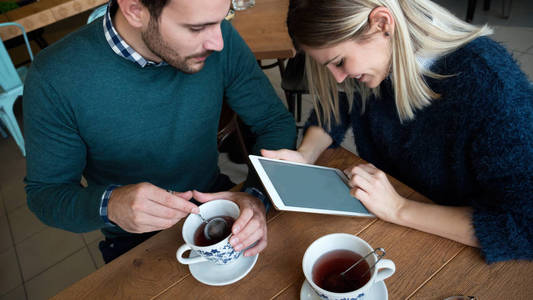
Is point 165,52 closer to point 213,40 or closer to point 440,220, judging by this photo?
point 213,40

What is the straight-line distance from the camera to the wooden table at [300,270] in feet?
2.34

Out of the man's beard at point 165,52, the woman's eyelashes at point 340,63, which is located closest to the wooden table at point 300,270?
the woman's eyelashes at point 340,63

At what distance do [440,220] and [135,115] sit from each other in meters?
0.92

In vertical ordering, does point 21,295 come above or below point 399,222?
below

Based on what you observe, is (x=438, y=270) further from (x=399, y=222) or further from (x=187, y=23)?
(x=187, y=23)

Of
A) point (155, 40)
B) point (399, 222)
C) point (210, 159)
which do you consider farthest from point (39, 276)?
point (399, 222)

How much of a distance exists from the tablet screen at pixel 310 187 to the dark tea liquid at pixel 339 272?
0.12 m

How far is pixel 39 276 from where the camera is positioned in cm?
215

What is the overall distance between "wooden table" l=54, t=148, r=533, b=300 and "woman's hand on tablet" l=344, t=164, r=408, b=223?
4 centimetres

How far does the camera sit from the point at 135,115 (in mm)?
1111

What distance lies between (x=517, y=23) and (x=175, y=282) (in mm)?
4292

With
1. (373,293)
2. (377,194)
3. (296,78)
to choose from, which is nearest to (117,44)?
(377,194)

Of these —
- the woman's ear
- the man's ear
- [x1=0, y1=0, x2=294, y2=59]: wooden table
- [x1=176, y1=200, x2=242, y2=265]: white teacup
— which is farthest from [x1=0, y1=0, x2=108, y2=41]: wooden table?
the woman's ear

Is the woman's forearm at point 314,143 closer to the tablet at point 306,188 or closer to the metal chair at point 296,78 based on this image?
the tablet at point 306,188
